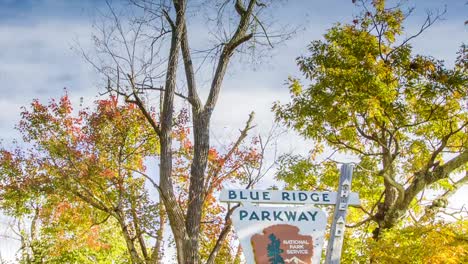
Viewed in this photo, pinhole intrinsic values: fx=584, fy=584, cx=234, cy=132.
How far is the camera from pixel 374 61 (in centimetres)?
1075

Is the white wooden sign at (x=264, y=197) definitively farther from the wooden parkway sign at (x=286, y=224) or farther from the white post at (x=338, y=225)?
the white post at (x=338, y=225)

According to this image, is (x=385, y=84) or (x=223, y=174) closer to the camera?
(x=385, y=84)

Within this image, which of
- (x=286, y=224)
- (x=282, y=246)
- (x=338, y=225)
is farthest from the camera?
(x=338, y=225)

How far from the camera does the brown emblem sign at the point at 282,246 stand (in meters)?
7.30

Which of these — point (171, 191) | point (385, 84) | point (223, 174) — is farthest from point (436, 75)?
point (171, 191)

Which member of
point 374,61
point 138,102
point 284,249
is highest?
point 374,61

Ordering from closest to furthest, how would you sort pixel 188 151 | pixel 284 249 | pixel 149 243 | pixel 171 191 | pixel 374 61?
pixel 284 249
pixel 171 191
pixel 374 61
pixel 188 151
pixel 149 243

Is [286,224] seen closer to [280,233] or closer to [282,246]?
[280,233]

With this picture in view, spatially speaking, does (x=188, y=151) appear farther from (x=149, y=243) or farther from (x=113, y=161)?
(x=149, y=243)

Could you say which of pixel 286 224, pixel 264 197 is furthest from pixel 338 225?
pixel 264 197

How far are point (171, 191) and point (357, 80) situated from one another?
3.78 m

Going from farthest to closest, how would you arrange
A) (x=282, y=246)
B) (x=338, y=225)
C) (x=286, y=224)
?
1. (x=338, y=225)
2. (x=286, y=224)
3. (x=282, y=246)

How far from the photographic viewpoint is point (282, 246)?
737 cm

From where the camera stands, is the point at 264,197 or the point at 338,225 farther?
the point at 338,225
